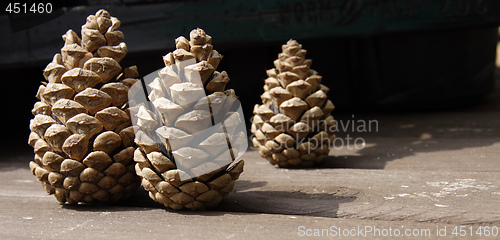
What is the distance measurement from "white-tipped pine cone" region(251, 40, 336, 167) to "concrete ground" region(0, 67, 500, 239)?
0.05 meters

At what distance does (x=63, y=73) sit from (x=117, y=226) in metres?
0.30

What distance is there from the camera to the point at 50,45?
61.7 inches

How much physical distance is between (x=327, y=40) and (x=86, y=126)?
1021mm

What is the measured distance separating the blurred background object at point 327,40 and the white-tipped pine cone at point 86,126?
2.24 feet

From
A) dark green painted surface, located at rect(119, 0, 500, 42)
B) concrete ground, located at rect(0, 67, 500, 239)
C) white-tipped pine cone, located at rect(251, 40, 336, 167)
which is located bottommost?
concrete ground, located at rect(0, 67, 500, 239)

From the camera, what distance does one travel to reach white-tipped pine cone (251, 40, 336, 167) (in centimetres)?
115

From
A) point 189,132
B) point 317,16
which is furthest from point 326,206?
point 317,16

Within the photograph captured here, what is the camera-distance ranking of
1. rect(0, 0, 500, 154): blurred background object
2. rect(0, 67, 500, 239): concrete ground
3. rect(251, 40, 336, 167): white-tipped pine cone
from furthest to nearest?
rect(0, 0, 500, 154): blurred background object → rect(251, 40, 336, 167): white-tipped pine cone → rect(0, 67, 500, 239): concrete ground

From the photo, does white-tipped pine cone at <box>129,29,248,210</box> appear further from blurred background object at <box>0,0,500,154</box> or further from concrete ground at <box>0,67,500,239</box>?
blurred background object at <box>0,0,500,154</box>

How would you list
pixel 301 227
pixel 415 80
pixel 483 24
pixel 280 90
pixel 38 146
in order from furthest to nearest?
1. pixel 415 80
2. pixel 483 24
3. pixel 280 90
4. pixel 38 146
5. pixel 301 227

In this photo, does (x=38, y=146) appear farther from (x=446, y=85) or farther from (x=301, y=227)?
(x=446, y=85)

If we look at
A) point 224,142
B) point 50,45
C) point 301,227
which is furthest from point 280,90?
point 50,45

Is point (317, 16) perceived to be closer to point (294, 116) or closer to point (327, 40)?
point (327, 40)

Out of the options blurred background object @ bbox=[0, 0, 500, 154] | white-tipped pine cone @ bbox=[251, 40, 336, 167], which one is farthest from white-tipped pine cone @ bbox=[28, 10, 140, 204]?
blurred background object @ bbox=[0, 0, 500, 154]
